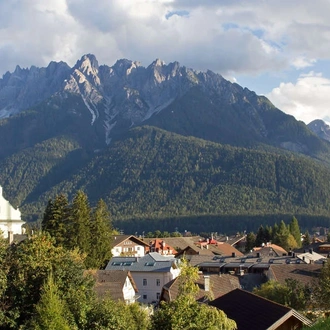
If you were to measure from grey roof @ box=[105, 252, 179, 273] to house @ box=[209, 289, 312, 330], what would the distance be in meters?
31.9

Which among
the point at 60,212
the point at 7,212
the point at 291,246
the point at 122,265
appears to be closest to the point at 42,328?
the point at 60,212

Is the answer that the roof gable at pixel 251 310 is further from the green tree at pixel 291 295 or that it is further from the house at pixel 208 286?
the house at pixel 208 286

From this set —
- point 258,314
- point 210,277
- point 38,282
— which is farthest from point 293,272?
point 38,282

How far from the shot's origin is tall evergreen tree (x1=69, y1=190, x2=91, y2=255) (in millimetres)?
60369

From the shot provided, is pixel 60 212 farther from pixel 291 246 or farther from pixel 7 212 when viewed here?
pixel 291 246

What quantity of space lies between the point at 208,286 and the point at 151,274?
20.3 meters

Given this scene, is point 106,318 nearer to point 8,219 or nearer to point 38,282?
point 38,282

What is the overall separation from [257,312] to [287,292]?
14086 millimetres

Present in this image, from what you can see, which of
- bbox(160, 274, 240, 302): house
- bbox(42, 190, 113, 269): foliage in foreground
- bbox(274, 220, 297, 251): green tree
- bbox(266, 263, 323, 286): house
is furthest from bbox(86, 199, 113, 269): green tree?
bbox(274, 220, 297, 251): green tree

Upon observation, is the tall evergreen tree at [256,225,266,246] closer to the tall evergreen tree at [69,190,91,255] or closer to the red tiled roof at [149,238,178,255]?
the red tiled roof at [149,238,178,255]

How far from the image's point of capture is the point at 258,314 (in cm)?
2758

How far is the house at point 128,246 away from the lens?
93.2 meters

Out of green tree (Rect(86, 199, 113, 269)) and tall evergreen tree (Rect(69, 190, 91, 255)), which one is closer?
tall evergreen tree (Rect(69, 190, 91, 255))

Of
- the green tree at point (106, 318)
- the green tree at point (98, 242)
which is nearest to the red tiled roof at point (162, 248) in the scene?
the green tree at point (98, 242)
